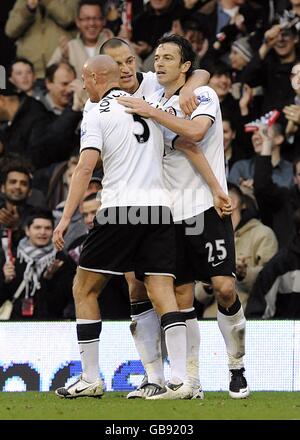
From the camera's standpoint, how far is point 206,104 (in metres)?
8.93

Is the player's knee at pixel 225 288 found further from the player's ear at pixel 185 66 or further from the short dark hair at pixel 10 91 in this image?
the short dark hair at pixel 10 91

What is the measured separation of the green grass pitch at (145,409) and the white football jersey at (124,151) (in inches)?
60.0

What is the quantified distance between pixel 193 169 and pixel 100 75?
42.3 inches

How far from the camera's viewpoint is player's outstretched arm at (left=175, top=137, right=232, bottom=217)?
8.88 metres

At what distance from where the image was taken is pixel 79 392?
28.4ft

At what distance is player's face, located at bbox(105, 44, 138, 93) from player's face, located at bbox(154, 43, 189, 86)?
0.97ft

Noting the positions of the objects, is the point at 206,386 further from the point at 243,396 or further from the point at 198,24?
the point at 198,24

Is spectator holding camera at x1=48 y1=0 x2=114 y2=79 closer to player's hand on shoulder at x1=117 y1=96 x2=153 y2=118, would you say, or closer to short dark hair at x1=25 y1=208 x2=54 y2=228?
short dark hair at x1=25 y1=208 x2=54 y2=228

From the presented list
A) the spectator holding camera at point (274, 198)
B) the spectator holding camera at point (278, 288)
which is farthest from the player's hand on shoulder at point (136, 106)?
the spectator holding camera at point (274, 198)

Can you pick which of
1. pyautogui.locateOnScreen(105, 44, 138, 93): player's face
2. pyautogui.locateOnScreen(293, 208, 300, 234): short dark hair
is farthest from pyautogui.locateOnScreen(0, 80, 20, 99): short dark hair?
pyautogui.locateOnScreen(105, 44, 138, 93): player's face

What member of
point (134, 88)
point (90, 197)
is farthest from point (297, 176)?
point (134, 88)
